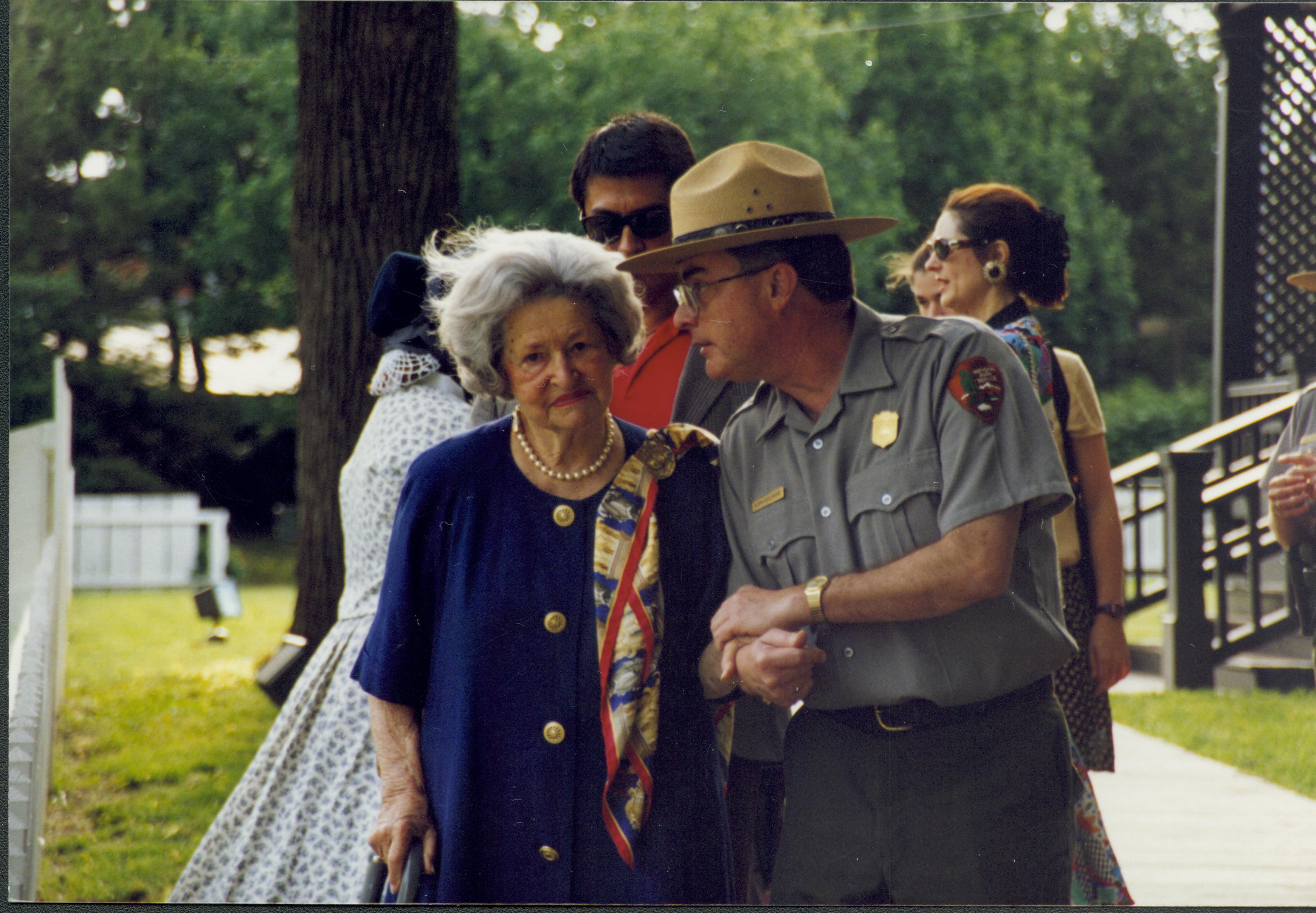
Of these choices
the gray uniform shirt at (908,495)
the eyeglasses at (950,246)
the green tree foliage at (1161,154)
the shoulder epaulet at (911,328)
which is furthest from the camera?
the green tree foliage at (1161,154)

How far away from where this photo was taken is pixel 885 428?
192 cm

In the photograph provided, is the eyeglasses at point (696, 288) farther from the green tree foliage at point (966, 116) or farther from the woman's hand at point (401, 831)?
the woman's hand at point (401, 831)

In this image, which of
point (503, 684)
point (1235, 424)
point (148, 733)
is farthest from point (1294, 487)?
point (148, 733)

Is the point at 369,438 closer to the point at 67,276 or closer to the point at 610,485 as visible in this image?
the point at 610,485

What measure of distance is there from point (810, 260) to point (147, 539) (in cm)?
211

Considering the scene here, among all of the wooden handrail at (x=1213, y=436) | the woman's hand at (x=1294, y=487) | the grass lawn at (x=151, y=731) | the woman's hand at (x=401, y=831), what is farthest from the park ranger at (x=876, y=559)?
the grass lawn at (x=151, y=731)

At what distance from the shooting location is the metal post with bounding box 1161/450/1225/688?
2.84 m

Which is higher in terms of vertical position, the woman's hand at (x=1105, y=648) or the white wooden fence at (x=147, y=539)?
the white wooden fence at (x=147, y=539)

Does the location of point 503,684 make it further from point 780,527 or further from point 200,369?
point 200,369

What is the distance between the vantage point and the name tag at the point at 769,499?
2.00m

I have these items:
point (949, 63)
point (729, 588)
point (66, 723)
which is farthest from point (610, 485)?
point (66, 723)

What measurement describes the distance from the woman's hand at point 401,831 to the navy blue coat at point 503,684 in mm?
24

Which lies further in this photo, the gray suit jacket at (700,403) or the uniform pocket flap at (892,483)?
the gray suit jacket at (700,403)

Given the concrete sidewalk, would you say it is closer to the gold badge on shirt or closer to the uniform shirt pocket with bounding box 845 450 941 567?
the uniform shirt pocket with bounding box 845 450 941 567
